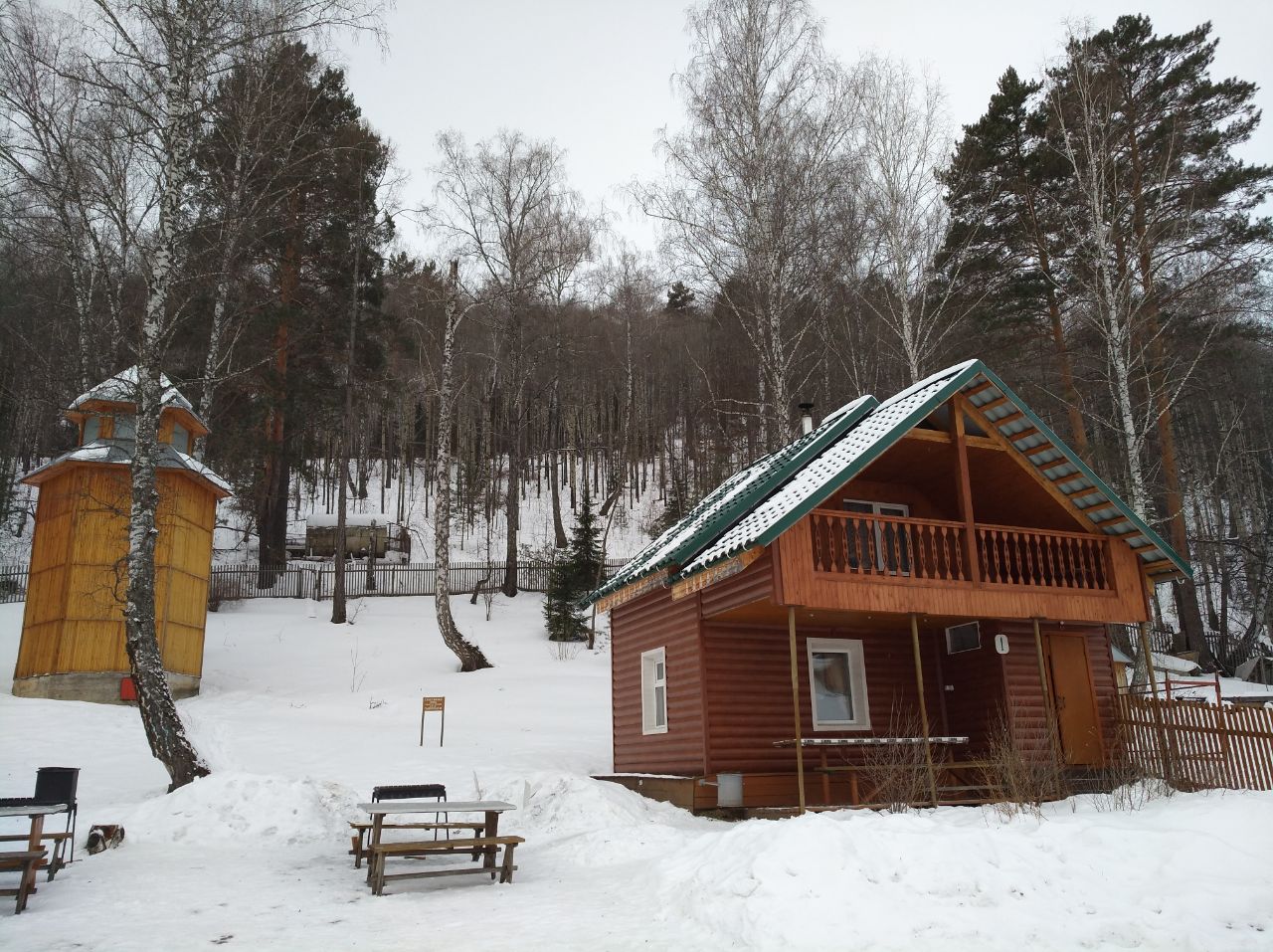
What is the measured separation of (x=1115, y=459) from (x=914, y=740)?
22.1 meters

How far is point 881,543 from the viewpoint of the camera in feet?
45.4

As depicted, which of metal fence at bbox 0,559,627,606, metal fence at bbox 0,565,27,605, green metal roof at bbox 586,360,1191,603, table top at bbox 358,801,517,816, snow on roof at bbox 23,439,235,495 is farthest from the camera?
metal fence at bbox 0,559,627,606

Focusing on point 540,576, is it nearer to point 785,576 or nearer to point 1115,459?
point 1115,459

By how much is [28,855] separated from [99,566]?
14375 mm

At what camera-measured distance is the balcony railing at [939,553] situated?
12430 mm

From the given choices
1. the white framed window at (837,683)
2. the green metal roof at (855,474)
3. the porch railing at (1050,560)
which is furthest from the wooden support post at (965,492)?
the white framed window at (837,683)

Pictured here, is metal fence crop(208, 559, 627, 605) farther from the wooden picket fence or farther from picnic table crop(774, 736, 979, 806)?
the wooden picket fence

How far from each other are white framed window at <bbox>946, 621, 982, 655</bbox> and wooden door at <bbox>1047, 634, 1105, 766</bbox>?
147cm

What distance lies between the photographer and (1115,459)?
30125mm

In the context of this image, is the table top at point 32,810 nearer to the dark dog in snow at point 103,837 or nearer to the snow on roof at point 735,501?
the dark dog in snow at point 103,837

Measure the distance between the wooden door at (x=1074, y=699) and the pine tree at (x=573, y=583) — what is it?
53.0 feet

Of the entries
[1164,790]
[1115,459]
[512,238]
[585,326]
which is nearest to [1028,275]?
[1115,459]

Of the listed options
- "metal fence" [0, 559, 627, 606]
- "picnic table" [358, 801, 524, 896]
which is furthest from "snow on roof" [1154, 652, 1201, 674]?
"picnic table" [358, 801, 524, 896]

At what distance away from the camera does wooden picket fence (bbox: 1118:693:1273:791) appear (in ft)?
39.4
